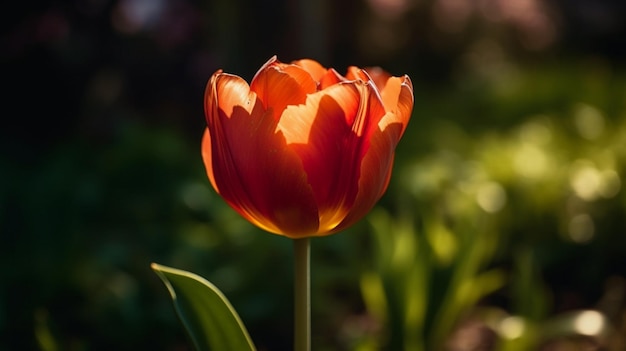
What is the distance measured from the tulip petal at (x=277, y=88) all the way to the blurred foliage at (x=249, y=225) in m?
0.55

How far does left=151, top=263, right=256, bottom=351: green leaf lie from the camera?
1.05m

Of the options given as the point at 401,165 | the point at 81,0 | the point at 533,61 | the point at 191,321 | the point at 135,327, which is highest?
the point at 533,61

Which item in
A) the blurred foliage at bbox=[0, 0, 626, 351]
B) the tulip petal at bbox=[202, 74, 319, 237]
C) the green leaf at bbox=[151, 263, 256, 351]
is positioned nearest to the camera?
the tulip petal at bbox=[202, 74, 319, 237]

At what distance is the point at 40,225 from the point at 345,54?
20.0ft

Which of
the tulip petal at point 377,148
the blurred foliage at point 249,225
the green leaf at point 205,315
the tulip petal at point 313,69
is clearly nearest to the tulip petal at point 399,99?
the tulip petal at point 377,148

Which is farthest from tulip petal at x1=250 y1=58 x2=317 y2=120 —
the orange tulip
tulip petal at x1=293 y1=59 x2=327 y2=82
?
tulip petal at x1=293 y1=59 x2=327 y2=82

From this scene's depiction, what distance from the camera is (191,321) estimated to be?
1079 mm

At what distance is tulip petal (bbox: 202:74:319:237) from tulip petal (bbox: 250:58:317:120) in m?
0.02

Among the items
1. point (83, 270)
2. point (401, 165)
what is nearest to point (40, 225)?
Result: point (83, 270)

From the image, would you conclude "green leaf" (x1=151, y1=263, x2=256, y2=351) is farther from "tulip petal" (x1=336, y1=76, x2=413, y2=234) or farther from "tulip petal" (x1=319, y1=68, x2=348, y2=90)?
"tulip petal" (x1=319, y1=68, x2=348, y2=90)

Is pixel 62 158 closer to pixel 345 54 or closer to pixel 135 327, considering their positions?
pixel 135 327

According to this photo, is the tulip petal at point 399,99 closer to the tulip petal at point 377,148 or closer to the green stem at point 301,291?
the tulip petal at point 377,148

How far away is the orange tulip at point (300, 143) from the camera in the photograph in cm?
95

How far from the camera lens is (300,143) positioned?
38.0 inches
